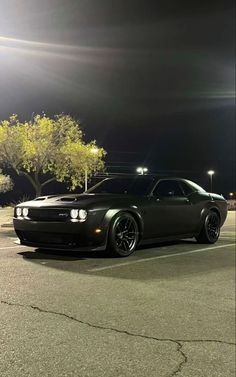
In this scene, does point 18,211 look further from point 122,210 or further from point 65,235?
point 122,210

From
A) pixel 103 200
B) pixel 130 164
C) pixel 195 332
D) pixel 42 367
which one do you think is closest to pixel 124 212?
pixel 103 200

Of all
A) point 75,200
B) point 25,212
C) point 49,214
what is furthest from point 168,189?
point 25,212

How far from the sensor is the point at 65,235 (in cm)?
610

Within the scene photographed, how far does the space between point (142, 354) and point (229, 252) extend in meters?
4.97

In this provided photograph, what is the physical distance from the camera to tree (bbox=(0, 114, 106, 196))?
28.0 m

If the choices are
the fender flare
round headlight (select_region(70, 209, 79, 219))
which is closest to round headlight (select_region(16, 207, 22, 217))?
round headlight (select_region(70, 209, 79, 219))

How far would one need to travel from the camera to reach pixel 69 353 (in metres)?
3.67

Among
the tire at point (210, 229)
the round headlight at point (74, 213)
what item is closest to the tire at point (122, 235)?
the round headlight at point (74, 213)

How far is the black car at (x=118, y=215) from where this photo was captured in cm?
607

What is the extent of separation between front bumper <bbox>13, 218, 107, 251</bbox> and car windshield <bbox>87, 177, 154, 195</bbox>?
103 cm

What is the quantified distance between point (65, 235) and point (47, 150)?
910 inches

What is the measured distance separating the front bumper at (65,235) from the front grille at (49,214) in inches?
2.0

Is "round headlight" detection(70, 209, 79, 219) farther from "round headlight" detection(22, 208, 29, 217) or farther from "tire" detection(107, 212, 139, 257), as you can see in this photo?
"round headlight" detection(22, 208, 29, 217)

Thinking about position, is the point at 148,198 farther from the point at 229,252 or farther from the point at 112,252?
the point at 229,252
